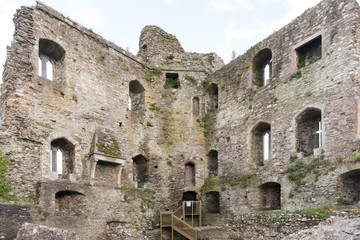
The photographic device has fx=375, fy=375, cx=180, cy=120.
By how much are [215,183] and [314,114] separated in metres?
6.01

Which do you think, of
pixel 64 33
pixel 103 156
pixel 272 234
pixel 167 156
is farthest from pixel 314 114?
pixel 64 33

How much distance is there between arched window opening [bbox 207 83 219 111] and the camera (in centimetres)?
2050

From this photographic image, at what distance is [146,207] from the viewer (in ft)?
58.1

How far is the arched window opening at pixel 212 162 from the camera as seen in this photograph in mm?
19469

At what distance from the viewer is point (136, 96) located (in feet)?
66.1

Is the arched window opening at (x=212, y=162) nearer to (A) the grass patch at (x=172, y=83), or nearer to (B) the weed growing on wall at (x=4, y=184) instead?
(A) the grass patch at (x=172, y=83)

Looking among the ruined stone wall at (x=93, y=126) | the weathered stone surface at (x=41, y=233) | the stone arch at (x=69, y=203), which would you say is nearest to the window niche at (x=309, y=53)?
the ruined stone wall at (x=93, y=126)

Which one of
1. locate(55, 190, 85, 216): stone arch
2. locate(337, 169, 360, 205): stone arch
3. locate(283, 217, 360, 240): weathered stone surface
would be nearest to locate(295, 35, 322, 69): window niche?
locate(337, 169, 360, 205): stone arch

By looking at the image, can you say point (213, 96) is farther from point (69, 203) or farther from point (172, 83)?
point (69, 203)

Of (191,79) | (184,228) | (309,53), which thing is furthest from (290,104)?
(184,228)

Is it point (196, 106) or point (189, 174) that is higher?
point (196, 106)

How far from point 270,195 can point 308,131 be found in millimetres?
3180

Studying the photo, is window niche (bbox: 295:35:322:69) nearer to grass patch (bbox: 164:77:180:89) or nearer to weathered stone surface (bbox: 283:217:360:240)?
weathered stone surface (bbox: 283:217:360:240)

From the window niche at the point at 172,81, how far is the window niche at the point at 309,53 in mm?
7057
